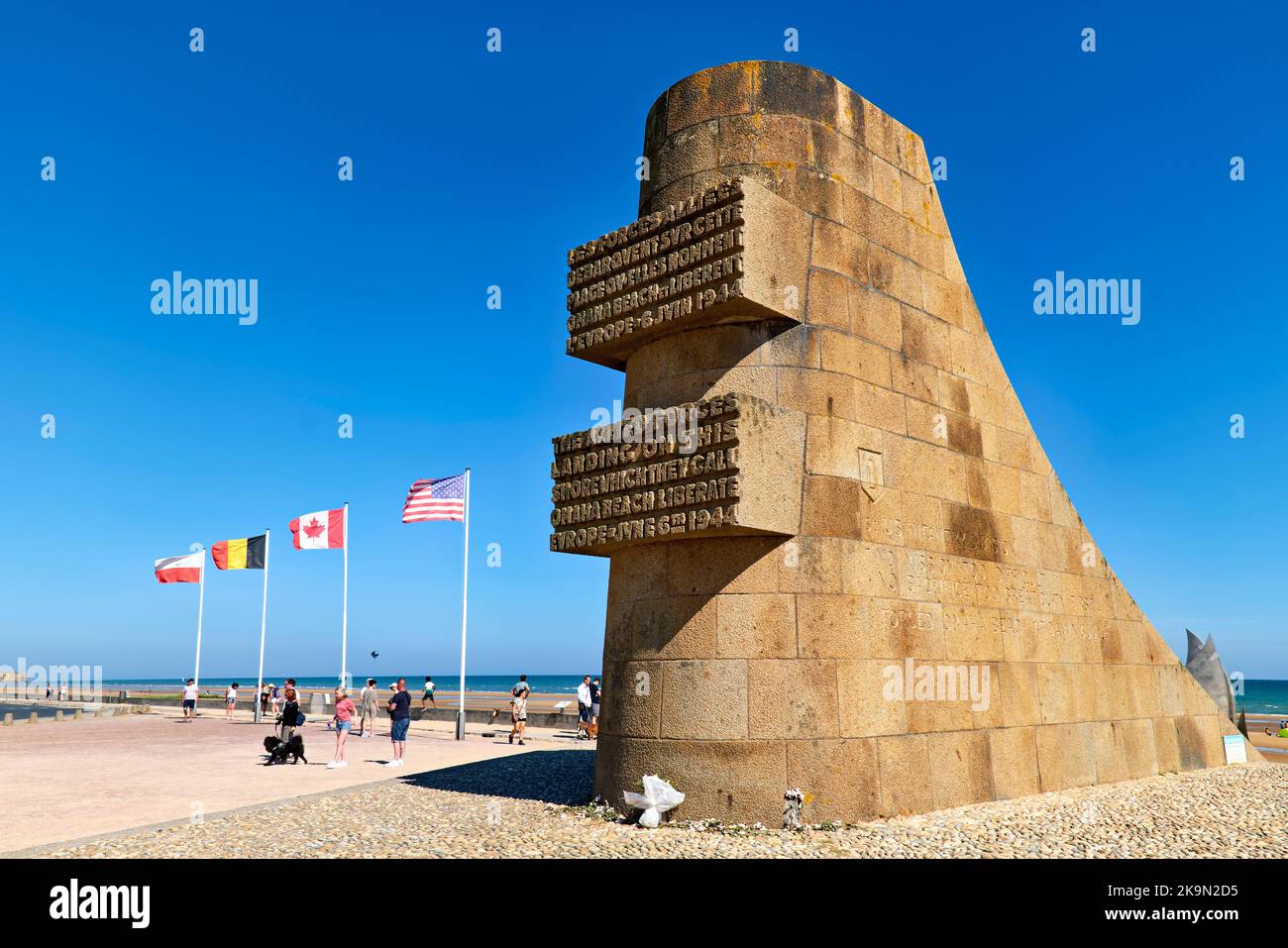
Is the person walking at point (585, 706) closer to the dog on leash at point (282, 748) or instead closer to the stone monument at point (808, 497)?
the dog on leash at point (282, 748)

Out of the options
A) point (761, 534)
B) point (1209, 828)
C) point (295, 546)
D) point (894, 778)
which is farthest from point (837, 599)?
point (295, 546)

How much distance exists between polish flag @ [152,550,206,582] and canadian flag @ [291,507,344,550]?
320 inches

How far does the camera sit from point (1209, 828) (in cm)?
978

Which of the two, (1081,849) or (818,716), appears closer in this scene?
(1081,849)

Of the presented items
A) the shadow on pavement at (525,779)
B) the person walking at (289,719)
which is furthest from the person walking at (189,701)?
the shadow on pavement at (525,779)

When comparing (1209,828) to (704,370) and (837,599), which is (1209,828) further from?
(704,370)

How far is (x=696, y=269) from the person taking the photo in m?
11.1

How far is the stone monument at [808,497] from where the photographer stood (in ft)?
33.2

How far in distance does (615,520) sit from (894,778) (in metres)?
4.37

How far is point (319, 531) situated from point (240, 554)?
6490mm

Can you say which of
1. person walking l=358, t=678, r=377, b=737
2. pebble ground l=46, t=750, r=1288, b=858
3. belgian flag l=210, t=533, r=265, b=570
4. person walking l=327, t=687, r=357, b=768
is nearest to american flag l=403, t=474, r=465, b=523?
person walking l=358, t=678, r=377, b=737

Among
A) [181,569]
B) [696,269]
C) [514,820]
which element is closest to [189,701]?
[181,569]

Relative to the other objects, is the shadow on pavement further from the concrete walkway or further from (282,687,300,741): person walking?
(282,687,300,741): person walking

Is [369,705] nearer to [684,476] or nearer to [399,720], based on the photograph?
[399,720]
